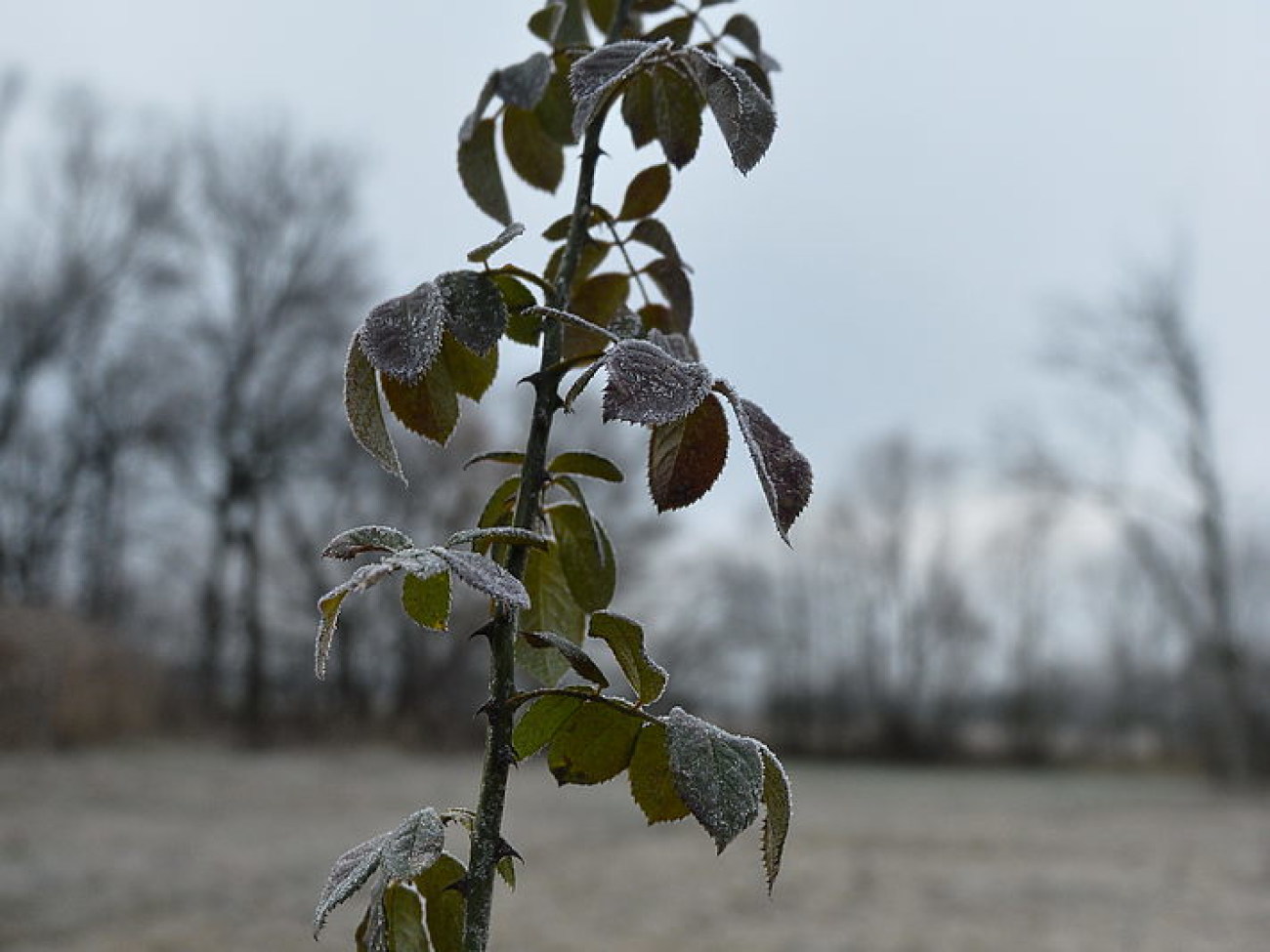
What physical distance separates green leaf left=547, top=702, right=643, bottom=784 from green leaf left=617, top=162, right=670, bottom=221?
248mm

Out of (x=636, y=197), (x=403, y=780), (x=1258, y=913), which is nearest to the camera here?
(x=636, y=197)

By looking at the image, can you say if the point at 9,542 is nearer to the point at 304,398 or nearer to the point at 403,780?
the point at 304,398

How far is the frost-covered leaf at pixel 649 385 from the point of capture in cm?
34

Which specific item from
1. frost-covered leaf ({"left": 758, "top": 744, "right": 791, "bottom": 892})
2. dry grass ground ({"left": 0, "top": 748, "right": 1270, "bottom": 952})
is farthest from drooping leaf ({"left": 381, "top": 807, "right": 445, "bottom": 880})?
dry grass ground ({"left": 0, "top": 748, "right": 1270, "bottom": 952})

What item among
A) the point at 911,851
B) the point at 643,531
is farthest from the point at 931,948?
the point at 643,531

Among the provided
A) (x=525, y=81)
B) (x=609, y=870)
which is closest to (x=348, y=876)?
(x=525, y=81)

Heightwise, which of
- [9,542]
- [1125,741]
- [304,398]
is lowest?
[1125,741]

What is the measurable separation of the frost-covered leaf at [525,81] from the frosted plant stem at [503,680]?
0.09 meters

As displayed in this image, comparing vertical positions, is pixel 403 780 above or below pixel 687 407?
below

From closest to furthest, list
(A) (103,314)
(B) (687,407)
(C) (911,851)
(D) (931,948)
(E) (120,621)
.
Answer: (B) (687,407)
(D) (931,948)
(C) (911,851)
(A) (103,314)
(E) (120,621)

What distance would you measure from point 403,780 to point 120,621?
6.84 metres

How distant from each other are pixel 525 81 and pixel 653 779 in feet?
1.08

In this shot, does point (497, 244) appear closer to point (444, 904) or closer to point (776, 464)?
point (776, 464)

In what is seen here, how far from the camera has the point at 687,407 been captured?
→ 1.11 feet
